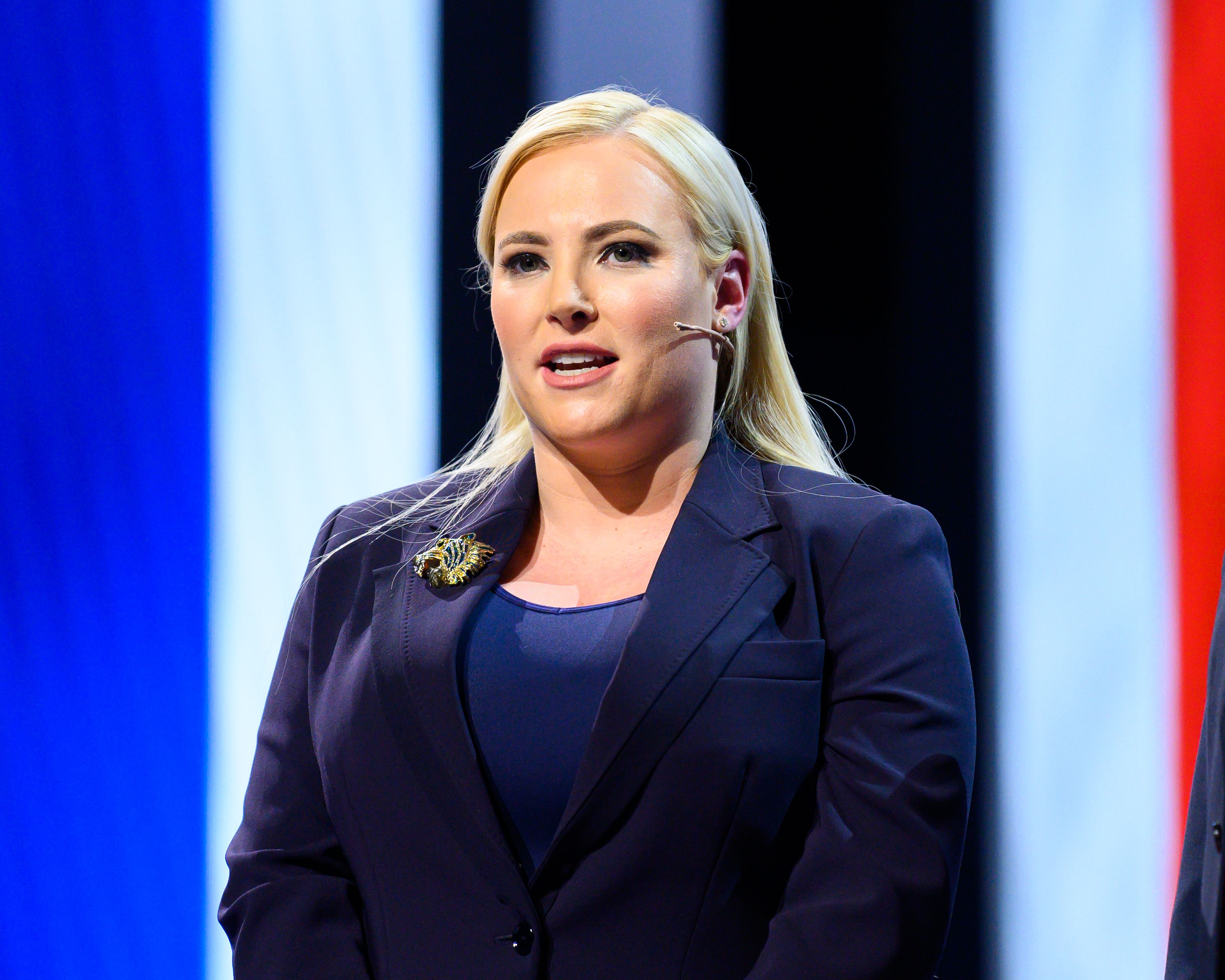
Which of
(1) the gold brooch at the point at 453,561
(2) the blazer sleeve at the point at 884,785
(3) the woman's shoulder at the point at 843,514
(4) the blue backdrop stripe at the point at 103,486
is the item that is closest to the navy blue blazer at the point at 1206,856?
(2) the blazer sleeve at the point at 884,785

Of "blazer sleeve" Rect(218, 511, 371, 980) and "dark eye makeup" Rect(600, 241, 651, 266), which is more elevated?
"dark eye makeup" Rect(600, 241, 651, 266)

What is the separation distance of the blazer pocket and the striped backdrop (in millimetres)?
992

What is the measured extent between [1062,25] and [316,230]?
59.1 inches

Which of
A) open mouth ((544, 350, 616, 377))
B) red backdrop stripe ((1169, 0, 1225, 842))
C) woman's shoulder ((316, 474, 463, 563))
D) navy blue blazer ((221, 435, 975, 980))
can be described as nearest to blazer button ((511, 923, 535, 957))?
navy blue blazer ((221, 435, 975, 980))

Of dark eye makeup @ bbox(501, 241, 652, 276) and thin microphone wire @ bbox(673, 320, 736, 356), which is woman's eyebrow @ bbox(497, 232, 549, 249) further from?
thin microphone wire @ bbox(673, 320, 736, 356)

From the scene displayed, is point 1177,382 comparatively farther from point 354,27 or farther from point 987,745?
point 354,27

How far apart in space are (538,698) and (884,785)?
41cm

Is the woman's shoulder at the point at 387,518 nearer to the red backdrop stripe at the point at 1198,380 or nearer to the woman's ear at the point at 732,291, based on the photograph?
the woman's ear at the point at 732,291

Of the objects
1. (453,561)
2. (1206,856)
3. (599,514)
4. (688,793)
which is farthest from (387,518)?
(1206,856)

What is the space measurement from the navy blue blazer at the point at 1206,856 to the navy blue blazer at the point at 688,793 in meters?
0.25

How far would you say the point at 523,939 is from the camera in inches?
59.2

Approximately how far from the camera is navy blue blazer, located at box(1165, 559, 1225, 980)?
1.25 metres

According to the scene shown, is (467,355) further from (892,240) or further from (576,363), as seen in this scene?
(576,363)

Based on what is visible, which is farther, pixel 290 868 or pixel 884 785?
pixel 290 868
